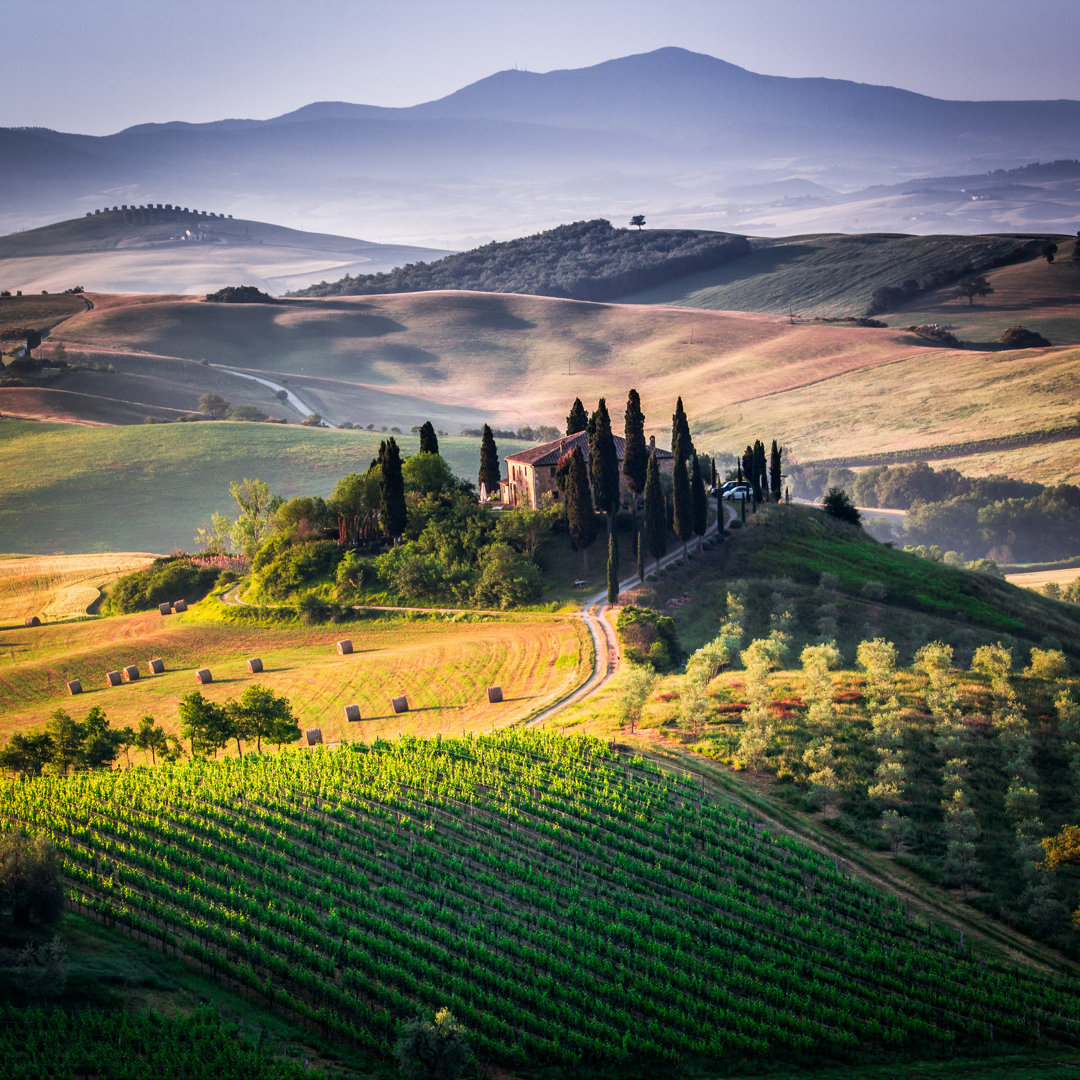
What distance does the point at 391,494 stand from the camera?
272ft

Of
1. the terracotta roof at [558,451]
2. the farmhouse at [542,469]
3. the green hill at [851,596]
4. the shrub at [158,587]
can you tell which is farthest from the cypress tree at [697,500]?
the shrub at [158,587]

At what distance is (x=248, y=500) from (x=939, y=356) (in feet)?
470

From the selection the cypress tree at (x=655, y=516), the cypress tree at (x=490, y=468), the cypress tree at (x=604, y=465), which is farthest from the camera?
the cypress tree at (x=490, y=468)

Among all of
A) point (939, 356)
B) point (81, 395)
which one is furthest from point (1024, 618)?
point (81, 395)

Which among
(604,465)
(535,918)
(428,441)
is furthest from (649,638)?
(428,441)

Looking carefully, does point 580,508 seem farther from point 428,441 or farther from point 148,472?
point 148,472

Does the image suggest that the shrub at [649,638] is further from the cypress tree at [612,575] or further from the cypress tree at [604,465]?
the cypress tree at [604,465]

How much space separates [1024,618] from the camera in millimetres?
78875

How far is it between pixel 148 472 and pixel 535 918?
114525 mm

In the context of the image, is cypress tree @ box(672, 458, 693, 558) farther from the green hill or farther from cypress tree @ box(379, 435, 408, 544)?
cypress tree @ box(379, 435, 408, 544)

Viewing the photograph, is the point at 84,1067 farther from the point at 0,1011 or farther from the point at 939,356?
the point at 939,356

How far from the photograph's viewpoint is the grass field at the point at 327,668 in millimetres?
60062

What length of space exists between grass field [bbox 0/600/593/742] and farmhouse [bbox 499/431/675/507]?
17088 millimetres

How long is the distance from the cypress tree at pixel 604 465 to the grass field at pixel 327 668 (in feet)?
45.3
